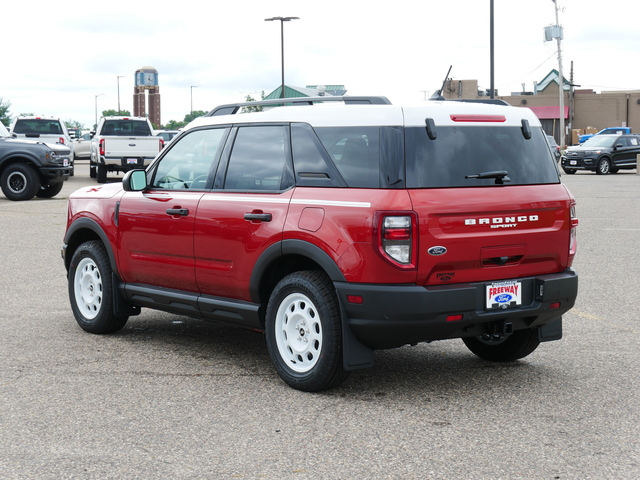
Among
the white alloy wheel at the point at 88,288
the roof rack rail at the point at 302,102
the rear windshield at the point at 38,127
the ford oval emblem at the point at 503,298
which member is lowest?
the white alloy wheel at the point at 88,288

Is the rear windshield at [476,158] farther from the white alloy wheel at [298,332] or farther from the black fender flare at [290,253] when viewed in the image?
the white alloy wheel at [298,332]

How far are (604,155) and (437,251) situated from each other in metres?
34.5

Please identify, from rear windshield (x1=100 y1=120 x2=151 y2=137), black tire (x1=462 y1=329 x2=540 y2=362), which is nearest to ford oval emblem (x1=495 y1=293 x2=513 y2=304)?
black tire (x1=462 y1=329 x2=540 y2=362)

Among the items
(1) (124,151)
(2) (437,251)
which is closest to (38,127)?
(1) (124,151)

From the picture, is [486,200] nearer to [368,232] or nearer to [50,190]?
[368,232]

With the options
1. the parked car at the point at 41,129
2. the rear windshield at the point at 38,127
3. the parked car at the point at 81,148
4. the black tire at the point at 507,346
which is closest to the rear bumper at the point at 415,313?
the black tire at the point at 507,346

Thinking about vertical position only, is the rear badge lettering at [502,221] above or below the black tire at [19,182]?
below

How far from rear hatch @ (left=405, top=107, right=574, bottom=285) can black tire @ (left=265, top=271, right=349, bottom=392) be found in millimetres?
635

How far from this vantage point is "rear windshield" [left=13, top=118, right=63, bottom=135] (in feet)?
96.3

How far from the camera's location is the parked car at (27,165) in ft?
69.1

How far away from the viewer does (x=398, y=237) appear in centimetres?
513

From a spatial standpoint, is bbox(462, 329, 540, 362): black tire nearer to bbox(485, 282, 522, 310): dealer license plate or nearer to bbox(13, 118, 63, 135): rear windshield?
bbox(485, 282, 522, 310): dealer license plate

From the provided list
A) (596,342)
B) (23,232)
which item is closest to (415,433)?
(596,342)

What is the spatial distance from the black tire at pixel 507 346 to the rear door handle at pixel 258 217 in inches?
70.0
